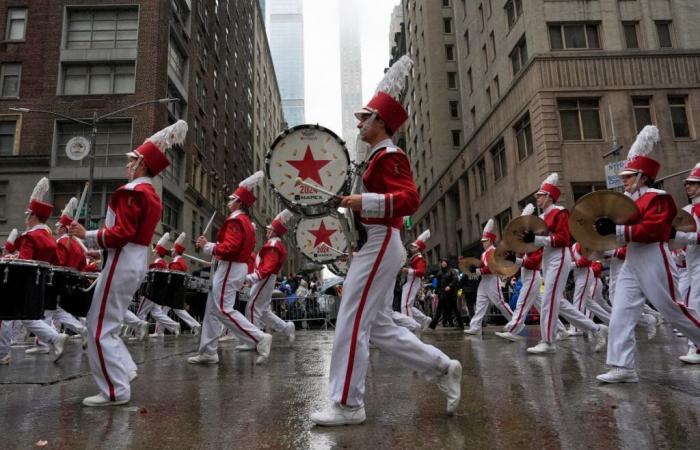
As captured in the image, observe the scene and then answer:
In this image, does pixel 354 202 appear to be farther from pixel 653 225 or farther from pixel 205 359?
pixel 205 359

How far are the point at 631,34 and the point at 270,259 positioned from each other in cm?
2202

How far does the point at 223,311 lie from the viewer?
22.4ft

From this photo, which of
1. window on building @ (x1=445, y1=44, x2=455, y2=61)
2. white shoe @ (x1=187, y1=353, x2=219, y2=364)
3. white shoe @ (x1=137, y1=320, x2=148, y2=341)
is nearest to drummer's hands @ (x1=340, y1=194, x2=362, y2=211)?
white shoe @ (x1=187, y1=353, x2=219, y2=364)

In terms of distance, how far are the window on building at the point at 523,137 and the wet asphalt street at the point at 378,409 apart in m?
18.2

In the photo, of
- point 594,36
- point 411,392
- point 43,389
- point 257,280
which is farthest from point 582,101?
point 43,389

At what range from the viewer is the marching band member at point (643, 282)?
468 centimetres

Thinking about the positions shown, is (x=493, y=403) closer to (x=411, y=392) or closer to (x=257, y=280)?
(x=411, y=392)

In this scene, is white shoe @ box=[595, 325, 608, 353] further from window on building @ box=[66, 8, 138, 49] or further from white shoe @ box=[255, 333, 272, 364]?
window on building @ box=[66, 8, 138, 49]

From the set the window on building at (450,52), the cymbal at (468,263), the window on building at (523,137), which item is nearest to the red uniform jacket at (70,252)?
the cymbal at (468,263)

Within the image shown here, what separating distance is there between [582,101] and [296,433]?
2295 centimetres

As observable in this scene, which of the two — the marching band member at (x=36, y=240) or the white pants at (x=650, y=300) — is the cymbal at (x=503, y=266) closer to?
the white pants at (x=650, y=300)

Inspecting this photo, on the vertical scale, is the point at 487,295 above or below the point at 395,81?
below

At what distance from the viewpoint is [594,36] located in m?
23.3

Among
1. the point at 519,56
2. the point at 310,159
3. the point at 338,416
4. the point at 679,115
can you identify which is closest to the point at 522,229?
the point at 310,159
